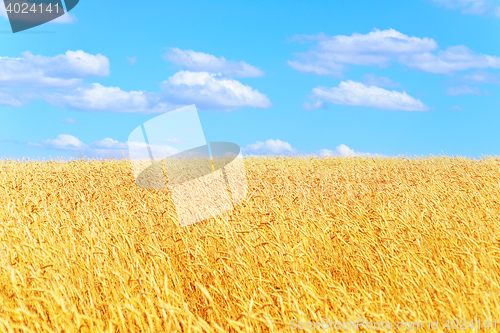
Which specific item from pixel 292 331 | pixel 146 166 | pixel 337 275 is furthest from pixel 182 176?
pixel 292 331

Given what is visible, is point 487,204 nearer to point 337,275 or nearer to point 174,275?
point 337,275

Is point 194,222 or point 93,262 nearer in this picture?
point 93,262

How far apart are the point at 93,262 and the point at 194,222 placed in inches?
66.3

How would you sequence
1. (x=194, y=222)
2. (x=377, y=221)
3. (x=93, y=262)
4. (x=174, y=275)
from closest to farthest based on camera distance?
(x=174, y=275) < (x=93, y=262) < (x=377, y=221) < (x=194, y=222)

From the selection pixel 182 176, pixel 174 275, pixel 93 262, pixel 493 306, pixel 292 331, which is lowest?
pixel 493 306

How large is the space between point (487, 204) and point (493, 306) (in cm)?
445

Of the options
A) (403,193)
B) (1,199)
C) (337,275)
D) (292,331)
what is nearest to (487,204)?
(403,193)

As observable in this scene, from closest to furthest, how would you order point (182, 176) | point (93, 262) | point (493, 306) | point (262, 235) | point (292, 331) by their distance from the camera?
1. point (292, 331)
2. point (493, 306)
3. point (93, 262)
4. point (262, 235)
5. point (182, 176)

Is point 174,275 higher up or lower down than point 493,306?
higher up

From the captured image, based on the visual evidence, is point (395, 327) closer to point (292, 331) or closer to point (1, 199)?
point (292, 331)

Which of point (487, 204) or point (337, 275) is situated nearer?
point (337, 275)

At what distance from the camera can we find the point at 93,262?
148 inches

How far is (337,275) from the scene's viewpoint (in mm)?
3791

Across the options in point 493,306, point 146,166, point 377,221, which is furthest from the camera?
point 146,166
